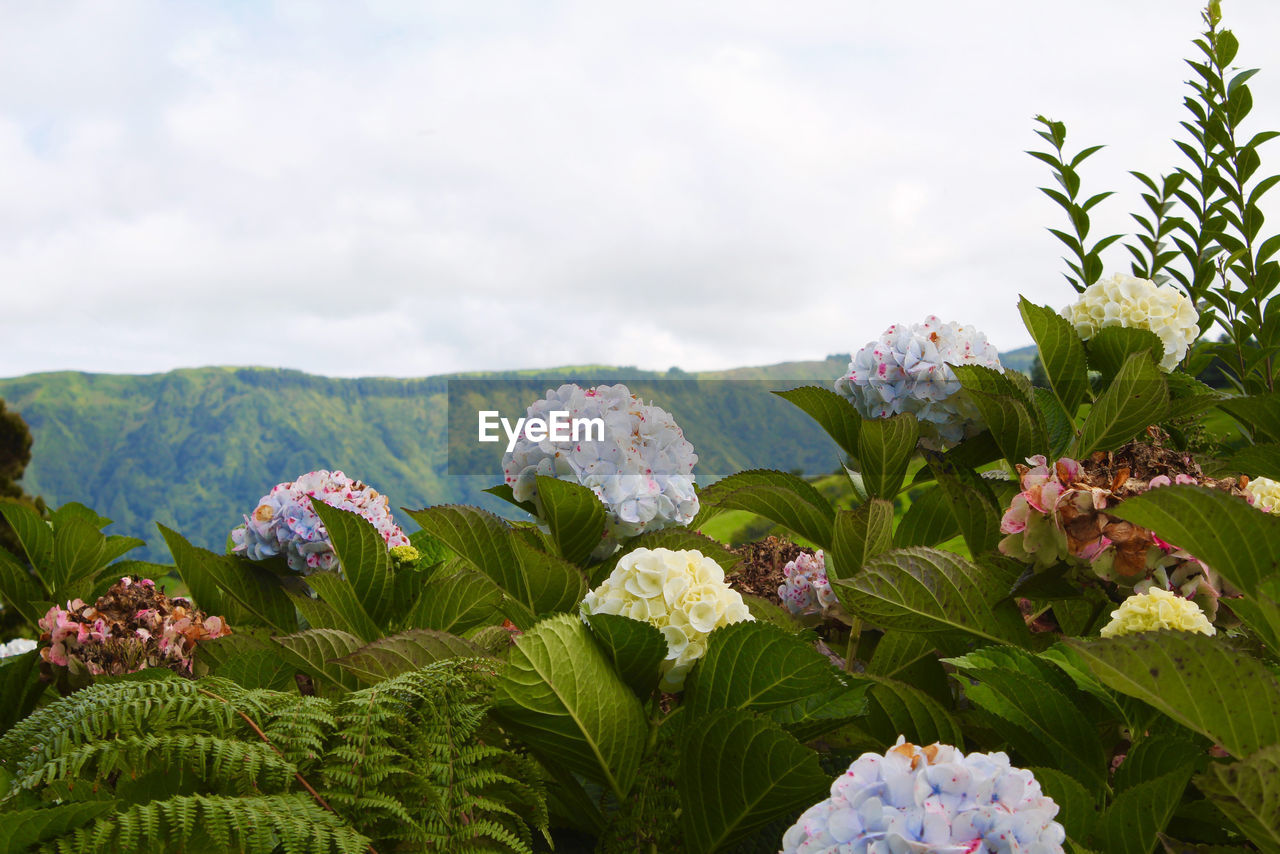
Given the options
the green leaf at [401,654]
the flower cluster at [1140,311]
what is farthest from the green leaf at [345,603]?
the flower cluster at [1140,311]

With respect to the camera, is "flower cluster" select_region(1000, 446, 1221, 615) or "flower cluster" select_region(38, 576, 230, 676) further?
"flower cluster" select_region(38, 576, 230, 676)

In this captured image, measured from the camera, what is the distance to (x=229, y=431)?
125375mm

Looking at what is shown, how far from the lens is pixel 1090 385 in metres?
2.13

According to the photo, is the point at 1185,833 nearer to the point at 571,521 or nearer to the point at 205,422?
the point at 571,521

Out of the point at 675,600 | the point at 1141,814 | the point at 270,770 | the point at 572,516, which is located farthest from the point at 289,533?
the point at 1141,814

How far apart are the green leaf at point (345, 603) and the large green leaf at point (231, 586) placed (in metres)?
0.66

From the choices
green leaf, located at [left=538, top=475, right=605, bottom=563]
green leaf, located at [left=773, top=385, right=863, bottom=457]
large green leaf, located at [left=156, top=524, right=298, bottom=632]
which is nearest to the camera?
green leaf, located at [left=538, top=475, right=605, bottom=563]

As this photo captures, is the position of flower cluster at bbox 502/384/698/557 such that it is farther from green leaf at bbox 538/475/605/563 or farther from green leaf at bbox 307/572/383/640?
green leaf at bbox 307/572/383/640

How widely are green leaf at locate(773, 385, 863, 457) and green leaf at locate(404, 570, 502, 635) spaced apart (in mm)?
766

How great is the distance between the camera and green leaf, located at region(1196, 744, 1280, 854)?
0.77 m

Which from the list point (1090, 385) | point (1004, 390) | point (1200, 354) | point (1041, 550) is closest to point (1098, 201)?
point (1200, 354)

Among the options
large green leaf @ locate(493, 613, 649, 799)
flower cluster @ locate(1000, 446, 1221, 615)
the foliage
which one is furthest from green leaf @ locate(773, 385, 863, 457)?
the foliage

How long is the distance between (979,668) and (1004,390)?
897mm

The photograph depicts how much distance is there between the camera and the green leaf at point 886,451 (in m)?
1.79
